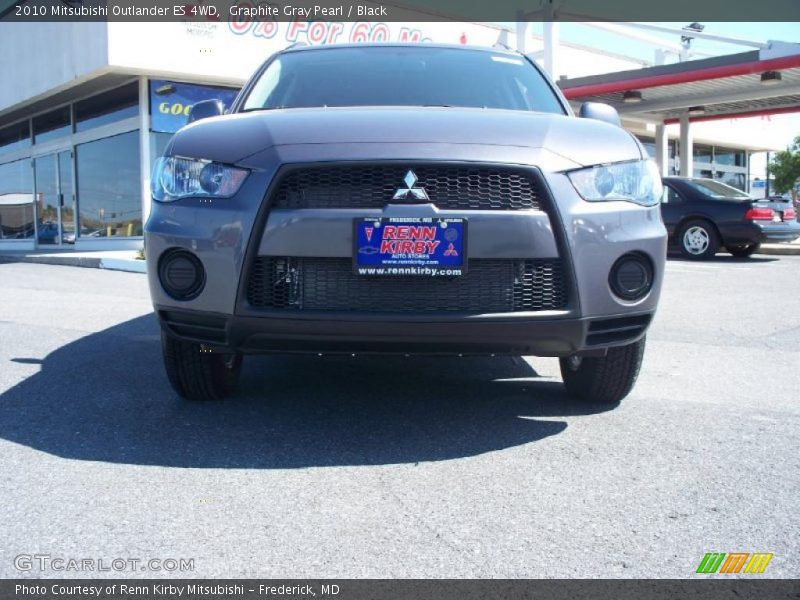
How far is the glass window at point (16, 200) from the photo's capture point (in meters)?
20.7

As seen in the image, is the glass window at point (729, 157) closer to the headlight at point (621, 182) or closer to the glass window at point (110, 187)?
the glass window at point (110, 187)

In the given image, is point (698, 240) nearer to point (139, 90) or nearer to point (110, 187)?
point (139, 90)

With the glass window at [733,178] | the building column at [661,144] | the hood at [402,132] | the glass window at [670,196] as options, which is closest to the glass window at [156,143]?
the glass window at [670,196]

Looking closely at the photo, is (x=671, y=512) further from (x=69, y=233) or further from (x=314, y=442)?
(x=69, y=233)

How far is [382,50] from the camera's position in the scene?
4.12m

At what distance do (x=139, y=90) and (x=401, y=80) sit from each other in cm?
1221

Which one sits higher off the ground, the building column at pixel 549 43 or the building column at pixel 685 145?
the building column at pixel 549 43

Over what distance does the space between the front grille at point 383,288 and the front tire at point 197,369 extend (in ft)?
1.52

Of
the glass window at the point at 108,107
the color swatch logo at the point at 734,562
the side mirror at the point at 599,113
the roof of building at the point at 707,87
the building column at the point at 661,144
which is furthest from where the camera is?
the building column at the point at 661,144

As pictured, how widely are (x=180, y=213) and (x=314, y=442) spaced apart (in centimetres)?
95

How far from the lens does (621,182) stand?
282 cm

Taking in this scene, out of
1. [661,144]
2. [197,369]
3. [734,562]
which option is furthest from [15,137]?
[734,562]

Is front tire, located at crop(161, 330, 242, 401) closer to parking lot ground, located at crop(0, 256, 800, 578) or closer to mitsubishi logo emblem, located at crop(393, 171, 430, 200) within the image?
parking lot ground, located at crop(0, 256, 800, 578)

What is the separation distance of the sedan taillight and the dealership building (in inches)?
135
